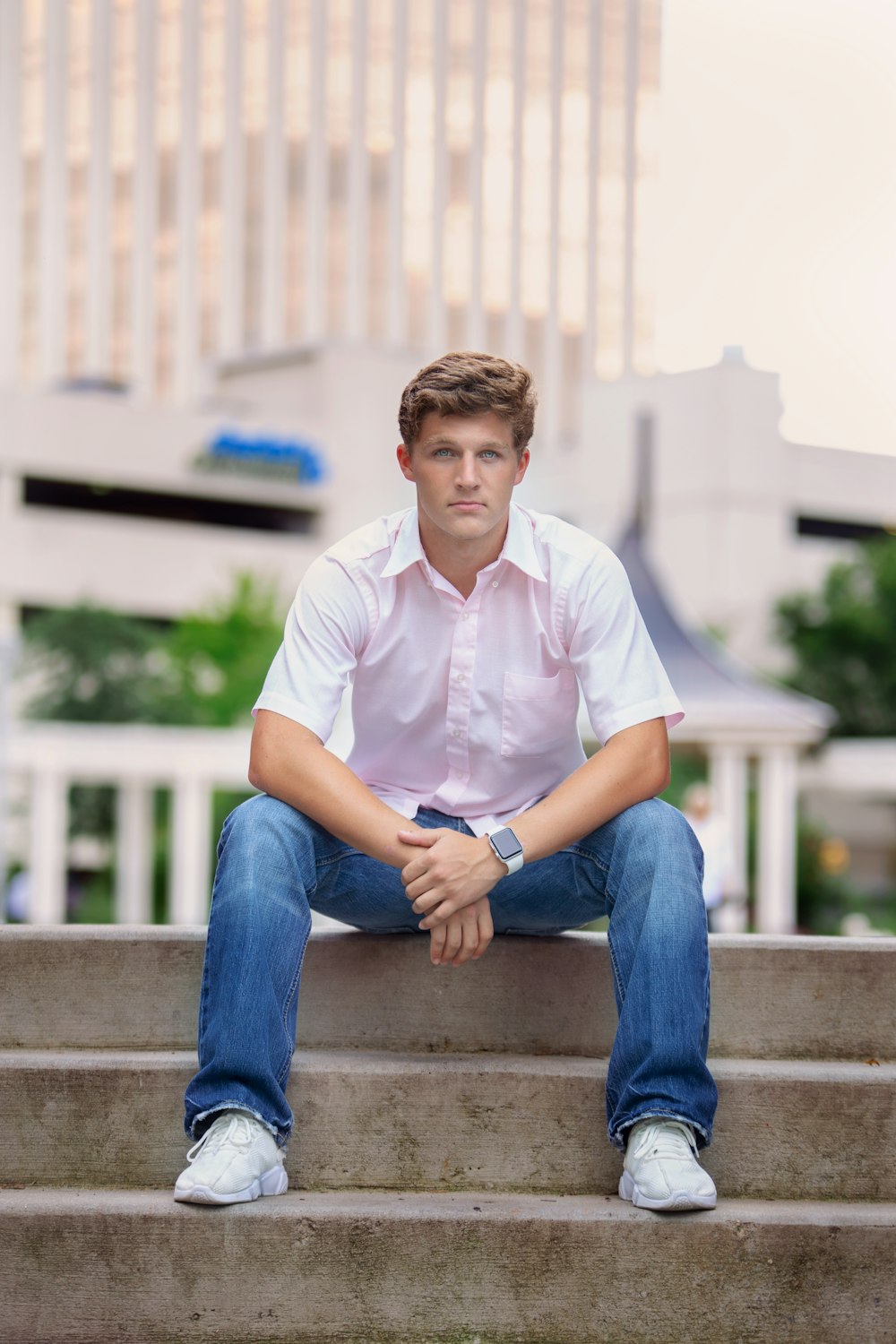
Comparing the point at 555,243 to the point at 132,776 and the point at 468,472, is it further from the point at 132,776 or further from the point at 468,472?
the point at 468,472

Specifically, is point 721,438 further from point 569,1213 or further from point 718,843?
point 569,1213

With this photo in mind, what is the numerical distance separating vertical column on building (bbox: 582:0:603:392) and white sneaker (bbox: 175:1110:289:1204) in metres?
81.2

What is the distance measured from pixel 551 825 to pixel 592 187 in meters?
84.0

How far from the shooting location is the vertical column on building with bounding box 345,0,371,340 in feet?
262

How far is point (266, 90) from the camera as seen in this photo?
7956 cm

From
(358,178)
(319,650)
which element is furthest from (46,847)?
(358,178)

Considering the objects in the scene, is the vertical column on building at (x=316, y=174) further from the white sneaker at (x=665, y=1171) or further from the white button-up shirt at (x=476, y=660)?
the white sneaker at (x=665, y=1171)

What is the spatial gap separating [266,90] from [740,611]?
48.0m

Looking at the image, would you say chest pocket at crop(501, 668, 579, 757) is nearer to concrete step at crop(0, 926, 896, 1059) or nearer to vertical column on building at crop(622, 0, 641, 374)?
concrete step at crop(0, 926, 896, 1059)

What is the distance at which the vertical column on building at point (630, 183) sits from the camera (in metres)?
83.8

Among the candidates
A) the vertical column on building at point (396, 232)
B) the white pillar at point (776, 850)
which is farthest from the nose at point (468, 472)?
the vertical column on building at point (396, 232)

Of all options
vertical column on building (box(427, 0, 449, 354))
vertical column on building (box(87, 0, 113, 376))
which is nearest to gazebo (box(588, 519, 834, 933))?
vertical column on building (box(427, 0, 449, 354))

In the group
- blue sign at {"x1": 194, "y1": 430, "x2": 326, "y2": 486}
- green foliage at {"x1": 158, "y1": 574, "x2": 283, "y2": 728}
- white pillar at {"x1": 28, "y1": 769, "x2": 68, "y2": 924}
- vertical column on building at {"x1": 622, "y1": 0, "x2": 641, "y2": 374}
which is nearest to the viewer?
white pillar at {"x1": 28, "y1": 769, "x2": 68, "y2": 924}

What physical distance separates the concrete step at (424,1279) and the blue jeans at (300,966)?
0.17 metres
